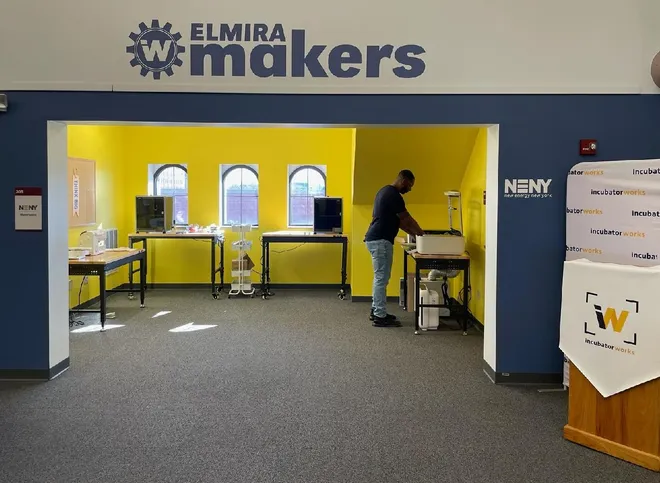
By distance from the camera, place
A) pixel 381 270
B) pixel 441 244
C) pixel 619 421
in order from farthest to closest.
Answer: pixel 381 270
pixel 441 244
pixel 619 421

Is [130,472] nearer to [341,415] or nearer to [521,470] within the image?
[341,415]

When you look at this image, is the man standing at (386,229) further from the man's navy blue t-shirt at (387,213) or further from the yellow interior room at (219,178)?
the yellow interior room at (219,178)

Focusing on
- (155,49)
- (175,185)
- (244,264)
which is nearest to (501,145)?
(155,49)

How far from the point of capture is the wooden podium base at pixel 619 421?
2883mm

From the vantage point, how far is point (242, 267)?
320 inches

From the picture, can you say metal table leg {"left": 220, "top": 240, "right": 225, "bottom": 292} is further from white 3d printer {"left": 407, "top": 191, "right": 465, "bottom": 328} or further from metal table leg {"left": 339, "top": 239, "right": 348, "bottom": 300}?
white 3d printer {"left": 407, "top": 191, "right": 465, "bottom": 328}

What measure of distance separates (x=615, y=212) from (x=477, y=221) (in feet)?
8.29

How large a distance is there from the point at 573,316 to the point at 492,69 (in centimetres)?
188

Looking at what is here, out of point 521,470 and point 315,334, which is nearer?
point 521,470

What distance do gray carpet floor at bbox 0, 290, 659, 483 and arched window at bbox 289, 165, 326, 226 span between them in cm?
367

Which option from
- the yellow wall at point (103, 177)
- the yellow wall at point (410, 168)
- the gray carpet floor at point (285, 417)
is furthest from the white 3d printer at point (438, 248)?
the yellow wall at point (103, 177)

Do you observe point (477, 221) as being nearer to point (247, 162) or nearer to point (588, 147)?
point (588, 147)

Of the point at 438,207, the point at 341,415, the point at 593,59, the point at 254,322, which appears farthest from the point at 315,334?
the point at 593,59

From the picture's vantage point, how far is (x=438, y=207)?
7.51 m
